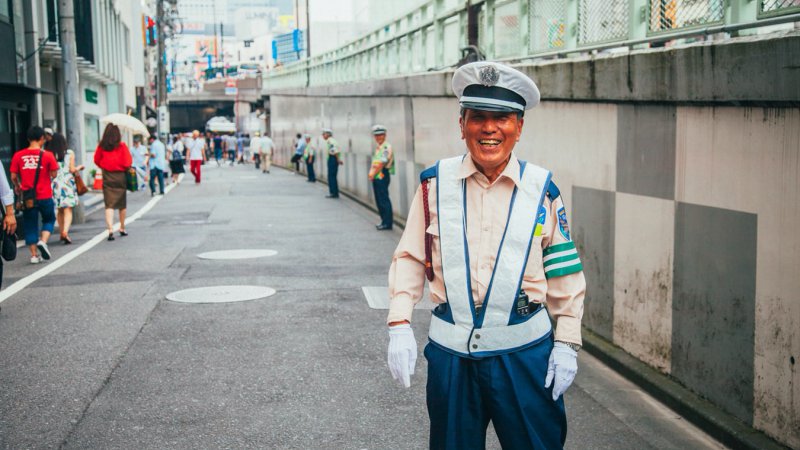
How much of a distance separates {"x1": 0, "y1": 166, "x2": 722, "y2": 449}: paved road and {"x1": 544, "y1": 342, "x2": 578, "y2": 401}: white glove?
1.94m

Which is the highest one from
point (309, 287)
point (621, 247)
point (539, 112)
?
point (539, 112)

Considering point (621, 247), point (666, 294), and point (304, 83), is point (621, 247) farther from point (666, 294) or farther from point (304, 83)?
→ point (304, 83)

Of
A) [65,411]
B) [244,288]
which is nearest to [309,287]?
[244,288]

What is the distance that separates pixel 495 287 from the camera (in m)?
Result: 3.22

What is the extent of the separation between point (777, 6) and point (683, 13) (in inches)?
50.3

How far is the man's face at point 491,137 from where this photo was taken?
3.28m

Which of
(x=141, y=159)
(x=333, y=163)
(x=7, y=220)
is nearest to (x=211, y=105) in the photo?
(x=141, y=159)

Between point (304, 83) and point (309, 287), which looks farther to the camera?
point (304, 83)

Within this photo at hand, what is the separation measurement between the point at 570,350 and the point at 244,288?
7061 millimetres

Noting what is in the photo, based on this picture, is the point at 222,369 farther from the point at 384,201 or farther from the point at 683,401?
the point at 384,201

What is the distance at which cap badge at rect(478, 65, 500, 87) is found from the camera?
3.25 meters

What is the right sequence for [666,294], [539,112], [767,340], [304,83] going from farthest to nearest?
[304,83]
[539,112]
[666,294]
[767,340]

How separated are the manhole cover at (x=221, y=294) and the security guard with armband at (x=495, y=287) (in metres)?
6.17

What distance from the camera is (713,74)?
18.0 feet
